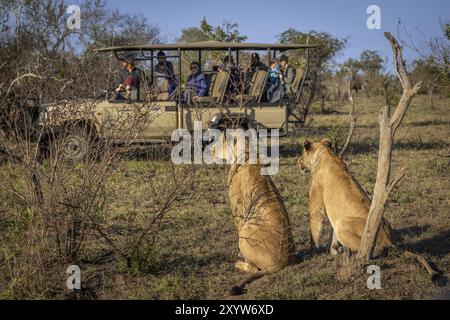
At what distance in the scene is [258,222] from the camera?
5.48 m

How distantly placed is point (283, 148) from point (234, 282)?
8478 millimetres

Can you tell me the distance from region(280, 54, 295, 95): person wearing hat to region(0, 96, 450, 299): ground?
2.13 meters

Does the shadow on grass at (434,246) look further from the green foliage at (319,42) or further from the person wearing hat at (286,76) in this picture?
the green foliage at (319,42)

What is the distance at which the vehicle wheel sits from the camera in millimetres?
5004

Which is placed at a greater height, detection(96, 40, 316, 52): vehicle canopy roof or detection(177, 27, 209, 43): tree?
detection(177, 27, 209, 43): tree

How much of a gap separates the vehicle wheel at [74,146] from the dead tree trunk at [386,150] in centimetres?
243

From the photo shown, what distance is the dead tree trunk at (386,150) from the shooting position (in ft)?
16.5

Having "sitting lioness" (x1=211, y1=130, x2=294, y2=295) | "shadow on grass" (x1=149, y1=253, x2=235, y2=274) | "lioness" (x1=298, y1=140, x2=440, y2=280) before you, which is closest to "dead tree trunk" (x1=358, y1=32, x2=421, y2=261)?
"lioness" (x1=298, y1=140, x2=440, y2=280)

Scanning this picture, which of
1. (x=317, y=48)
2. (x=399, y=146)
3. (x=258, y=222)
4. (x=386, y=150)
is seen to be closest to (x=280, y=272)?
(x=258, y=222)

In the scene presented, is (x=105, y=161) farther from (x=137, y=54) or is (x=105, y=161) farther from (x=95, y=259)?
(x=137, y=54)

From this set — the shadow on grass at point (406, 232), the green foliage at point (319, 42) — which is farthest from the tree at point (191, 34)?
the shadow on grass at point (406, 232)

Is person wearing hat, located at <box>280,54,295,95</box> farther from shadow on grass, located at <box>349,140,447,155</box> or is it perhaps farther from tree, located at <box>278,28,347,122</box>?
tree, located at <box>278,28,347,122</box>
